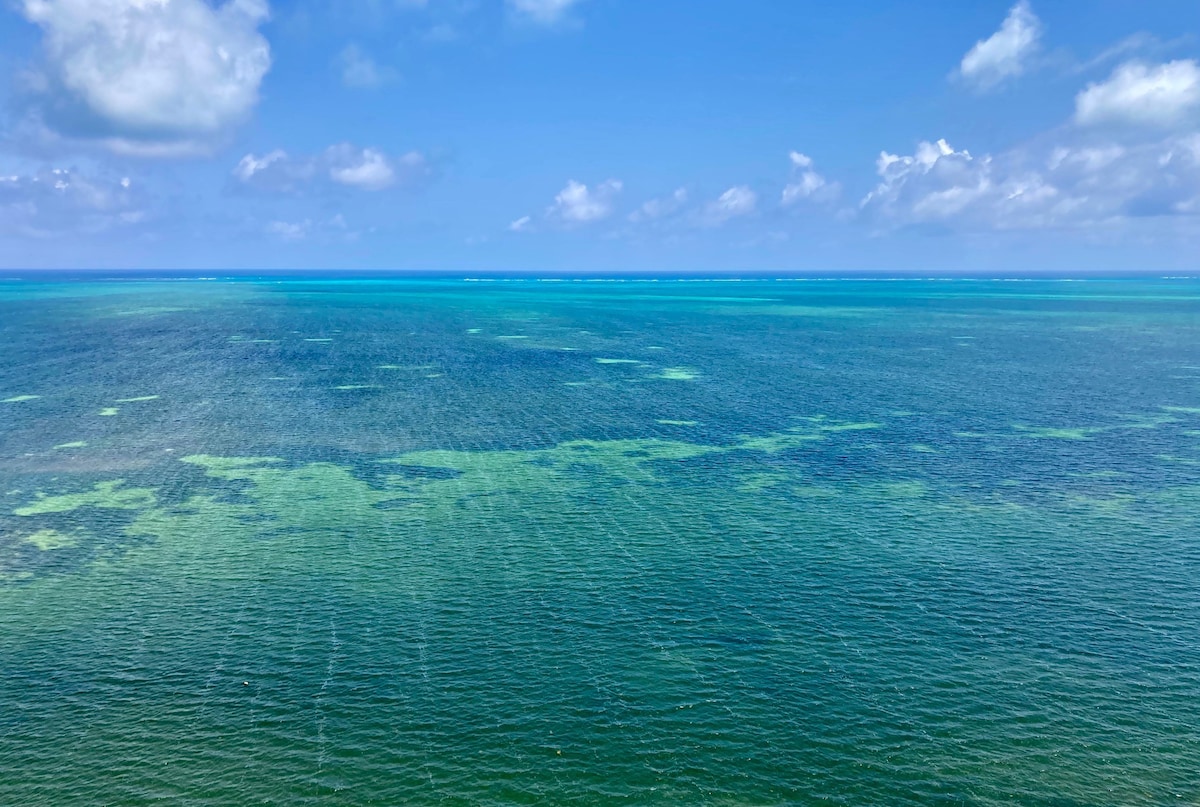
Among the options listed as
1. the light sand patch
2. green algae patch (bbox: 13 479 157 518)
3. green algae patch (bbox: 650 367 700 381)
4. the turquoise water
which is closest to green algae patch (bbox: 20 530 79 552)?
the turquoise water

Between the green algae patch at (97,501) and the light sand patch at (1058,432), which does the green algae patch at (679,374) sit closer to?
the light sand patch at (1058,432)

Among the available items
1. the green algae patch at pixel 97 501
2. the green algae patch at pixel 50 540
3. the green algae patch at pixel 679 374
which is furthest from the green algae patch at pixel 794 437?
the green algae patch at pixel 50 540

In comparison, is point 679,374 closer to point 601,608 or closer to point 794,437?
point 794,437

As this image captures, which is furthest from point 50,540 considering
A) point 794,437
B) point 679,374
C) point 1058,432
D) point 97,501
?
point 1058,432

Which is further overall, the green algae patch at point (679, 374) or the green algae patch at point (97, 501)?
the green algae patch at point (679, 374)

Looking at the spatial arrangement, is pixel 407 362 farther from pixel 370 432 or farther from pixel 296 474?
pixel 296 474

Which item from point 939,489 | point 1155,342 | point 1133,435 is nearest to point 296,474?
point 939,489
